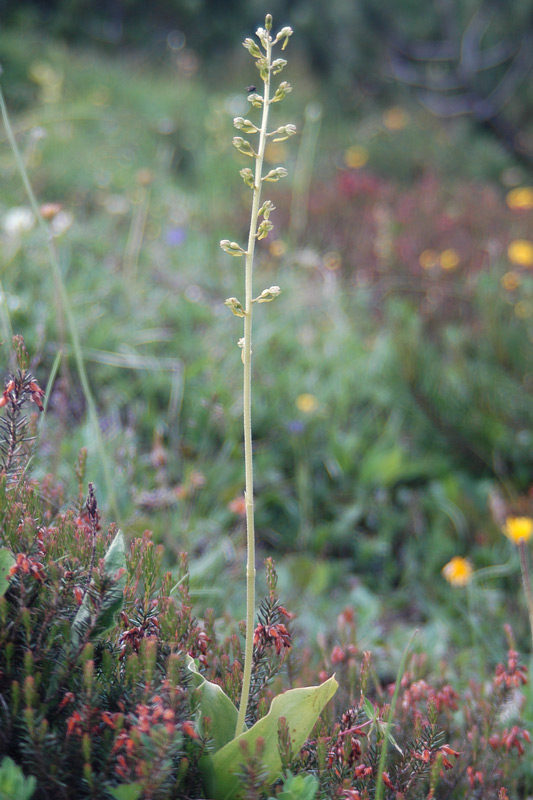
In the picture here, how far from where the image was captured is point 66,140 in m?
4.84

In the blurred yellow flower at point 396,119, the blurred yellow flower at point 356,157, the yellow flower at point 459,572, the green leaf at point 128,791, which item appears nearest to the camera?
the green leaf at point 128,791

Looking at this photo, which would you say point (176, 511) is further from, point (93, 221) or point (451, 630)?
point (93, 221)

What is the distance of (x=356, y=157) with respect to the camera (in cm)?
581

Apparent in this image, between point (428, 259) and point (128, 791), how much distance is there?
354 centimetres

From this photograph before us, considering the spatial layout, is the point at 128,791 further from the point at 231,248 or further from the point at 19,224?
the point at 19,224

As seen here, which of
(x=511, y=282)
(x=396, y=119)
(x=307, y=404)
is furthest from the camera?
(x=396, y=119)

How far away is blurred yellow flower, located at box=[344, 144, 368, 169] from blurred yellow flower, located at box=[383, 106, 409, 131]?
3.48ft

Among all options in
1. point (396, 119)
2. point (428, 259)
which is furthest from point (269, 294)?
point (396, 119)

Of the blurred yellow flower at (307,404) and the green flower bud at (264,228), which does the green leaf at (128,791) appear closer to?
the green flower bud at (264,228)

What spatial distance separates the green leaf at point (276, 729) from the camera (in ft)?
2.77

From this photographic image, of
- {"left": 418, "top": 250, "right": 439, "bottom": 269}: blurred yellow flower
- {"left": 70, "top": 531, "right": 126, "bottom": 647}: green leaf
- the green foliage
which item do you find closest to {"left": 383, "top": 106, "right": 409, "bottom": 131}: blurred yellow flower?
{"left": 418, "top": 250, "right": 439, "bottom": 269}: blurred yellow flower

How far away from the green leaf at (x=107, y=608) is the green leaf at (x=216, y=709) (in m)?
0.13

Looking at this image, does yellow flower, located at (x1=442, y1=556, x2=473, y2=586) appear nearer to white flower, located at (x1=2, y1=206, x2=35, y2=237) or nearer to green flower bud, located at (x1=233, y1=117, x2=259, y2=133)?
green flower bud, located at (x1=233, y1=117, x2=259, y2=133)

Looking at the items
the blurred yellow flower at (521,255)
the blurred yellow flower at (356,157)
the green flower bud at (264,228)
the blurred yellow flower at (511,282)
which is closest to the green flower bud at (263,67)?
the green flower bud at (264,228)
